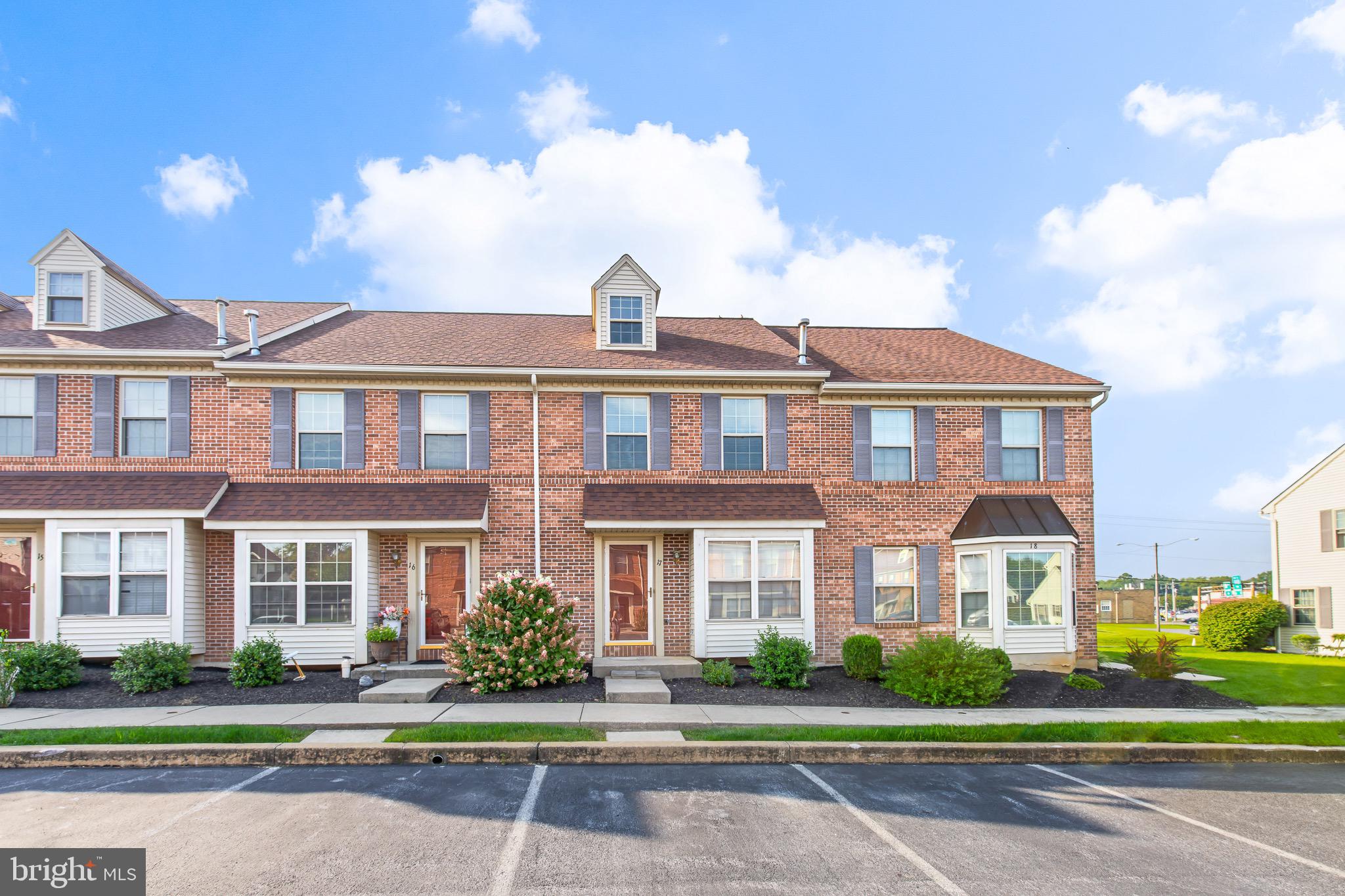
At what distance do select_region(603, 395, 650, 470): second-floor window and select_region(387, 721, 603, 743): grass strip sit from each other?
691 cm

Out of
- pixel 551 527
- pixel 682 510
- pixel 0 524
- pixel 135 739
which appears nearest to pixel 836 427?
pixel 682 510

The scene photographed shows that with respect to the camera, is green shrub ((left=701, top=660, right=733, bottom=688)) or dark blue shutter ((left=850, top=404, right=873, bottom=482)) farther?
dark blue shutter ((left=850, top=404, right=873, bottom=482))

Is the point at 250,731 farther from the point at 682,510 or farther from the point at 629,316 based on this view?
the point at 629,316

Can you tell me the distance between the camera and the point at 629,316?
57.1ft

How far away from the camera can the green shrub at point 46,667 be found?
12.7 m

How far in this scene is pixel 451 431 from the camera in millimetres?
15969

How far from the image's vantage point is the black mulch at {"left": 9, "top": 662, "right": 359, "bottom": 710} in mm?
12008

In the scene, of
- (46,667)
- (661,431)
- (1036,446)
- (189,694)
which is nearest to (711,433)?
(661,431)

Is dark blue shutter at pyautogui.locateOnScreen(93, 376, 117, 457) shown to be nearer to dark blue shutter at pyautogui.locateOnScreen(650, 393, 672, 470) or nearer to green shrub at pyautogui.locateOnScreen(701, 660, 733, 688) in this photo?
dark blue shutter at pyautogui.locateOnScreen(650, 393, 672, 470)

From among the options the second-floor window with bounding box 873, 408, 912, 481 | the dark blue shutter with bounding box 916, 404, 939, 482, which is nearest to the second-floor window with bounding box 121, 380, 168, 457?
the second-floor window with bounding box 873, 408, 912, 481

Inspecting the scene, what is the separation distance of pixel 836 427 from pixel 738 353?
2512 millimetres

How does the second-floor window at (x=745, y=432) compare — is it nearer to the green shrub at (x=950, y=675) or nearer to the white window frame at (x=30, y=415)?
the green shrub at (x=950, y=675)

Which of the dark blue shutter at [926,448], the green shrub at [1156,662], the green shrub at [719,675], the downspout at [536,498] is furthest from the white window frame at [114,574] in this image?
the green shrub at [1156,662]

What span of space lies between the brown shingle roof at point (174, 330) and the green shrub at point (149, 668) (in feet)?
17.9
